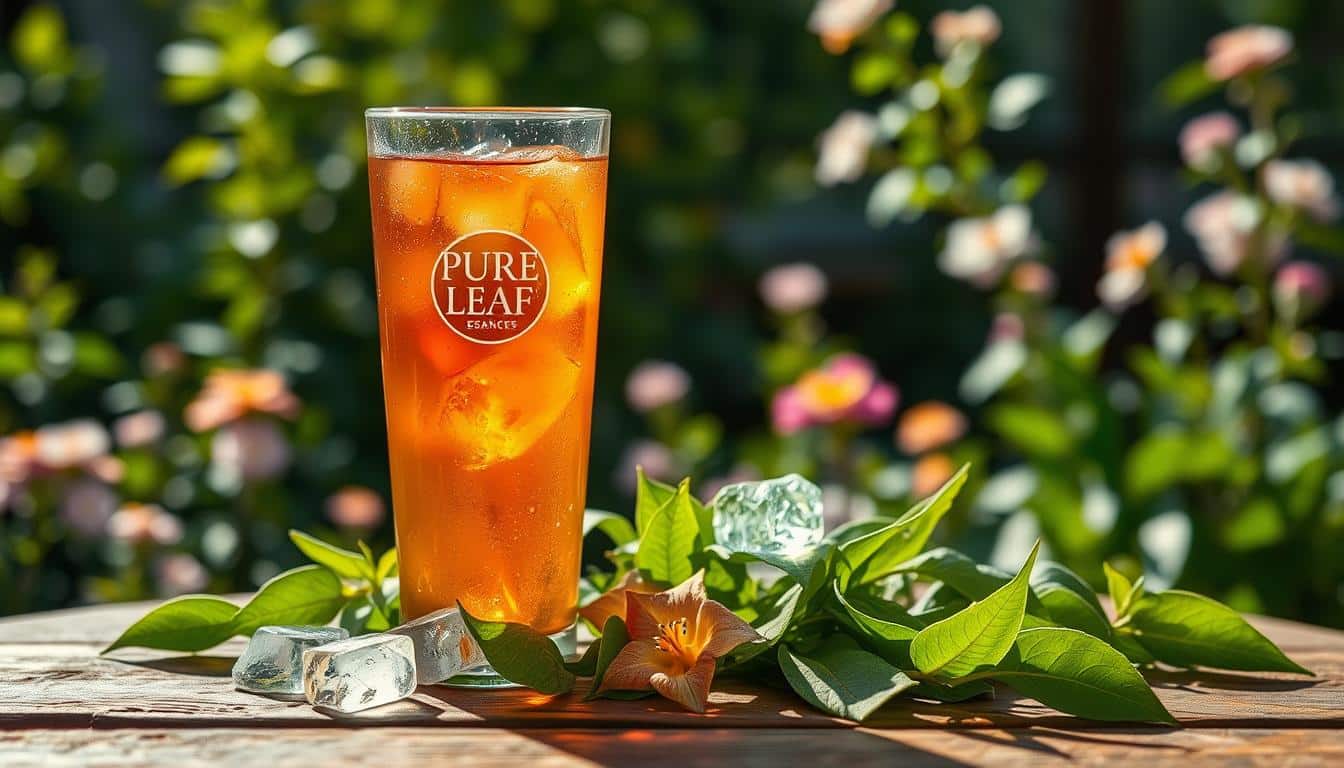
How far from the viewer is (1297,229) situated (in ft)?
7.80

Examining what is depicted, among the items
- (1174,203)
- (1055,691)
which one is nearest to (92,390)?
(1055,691)

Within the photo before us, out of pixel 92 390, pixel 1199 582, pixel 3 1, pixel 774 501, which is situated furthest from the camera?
pixel 3 1

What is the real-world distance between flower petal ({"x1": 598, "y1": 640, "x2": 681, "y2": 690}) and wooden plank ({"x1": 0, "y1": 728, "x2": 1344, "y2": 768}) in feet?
0.23

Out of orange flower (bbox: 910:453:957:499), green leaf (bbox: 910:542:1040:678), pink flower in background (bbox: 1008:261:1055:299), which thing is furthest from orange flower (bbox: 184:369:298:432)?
green leaf (bbox: 910:542:1040:678)

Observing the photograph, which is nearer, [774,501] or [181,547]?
[774,501]

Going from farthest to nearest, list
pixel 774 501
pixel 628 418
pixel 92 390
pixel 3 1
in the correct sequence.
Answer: pixel 3 1 → pixel 628 418 → pixel 92 390 → pixel 774 501

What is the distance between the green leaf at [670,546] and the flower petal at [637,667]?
3.8 inches

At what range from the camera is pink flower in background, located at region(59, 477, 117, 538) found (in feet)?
7.84

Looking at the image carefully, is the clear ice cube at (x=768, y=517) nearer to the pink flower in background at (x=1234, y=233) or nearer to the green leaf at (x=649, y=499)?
the green leaf at (x=649, y=499)

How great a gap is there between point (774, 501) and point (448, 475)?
24 centimetres

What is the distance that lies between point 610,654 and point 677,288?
2221 mm

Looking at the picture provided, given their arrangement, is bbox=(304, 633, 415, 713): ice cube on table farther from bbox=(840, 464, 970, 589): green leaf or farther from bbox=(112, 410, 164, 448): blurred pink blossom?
bbox=(112, 410, 164, 448): blurred pink blossom

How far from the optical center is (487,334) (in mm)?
1108

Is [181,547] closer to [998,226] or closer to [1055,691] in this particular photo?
[998,226]
